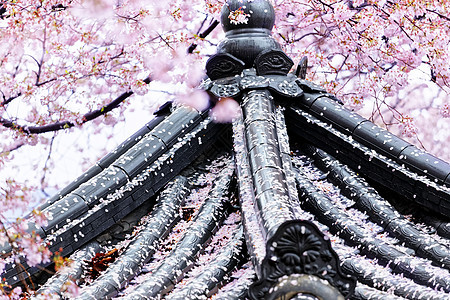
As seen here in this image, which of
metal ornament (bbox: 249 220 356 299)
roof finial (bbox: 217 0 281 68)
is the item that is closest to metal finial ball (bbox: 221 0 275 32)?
roof finial (bbox: 217 0 281 68)

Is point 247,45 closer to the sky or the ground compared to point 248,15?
closer to the ground

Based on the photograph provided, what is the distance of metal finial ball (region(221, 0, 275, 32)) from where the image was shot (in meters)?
3.88

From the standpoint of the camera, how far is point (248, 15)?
3939mm

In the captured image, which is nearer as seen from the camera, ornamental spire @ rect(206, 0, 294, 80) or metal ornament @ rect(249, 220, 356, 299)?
metal ornament @ rect(249, 220, 356, 299)

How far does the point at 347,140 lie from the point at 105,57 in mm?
6032

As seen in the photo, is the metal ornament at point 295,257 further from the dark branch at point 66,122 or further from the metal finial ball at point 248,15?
the dark branch at point 66,122

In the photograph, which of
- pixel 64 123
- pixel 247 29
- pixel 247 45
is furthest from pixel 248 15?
pixel 64 123

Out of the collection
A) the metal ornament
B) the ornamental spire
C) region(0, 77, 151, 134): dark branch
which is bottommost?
the metal ornament

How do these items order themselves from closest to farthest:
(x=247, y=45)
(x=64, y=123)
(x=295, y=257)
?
(x=295, y=257), (x=247, y=45), (x=64, y=123)

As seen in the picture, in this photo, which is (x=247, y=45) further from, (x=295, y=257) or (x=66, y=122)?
(x=66, y=122)

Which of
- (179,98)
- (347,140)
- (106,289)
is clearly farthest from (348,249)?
(179,98)

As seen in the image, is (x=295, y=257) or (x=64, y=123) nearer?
(x=295, y=257)

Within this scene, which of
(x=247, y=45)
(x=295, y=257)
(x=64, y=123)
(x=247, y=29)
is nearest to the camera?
(x=295, y=257)

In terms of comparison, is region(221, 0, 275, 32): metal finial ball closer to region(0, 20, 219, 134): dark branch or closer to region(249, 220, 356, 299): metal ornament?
region(249, 220, 356, 299): metal ornament
